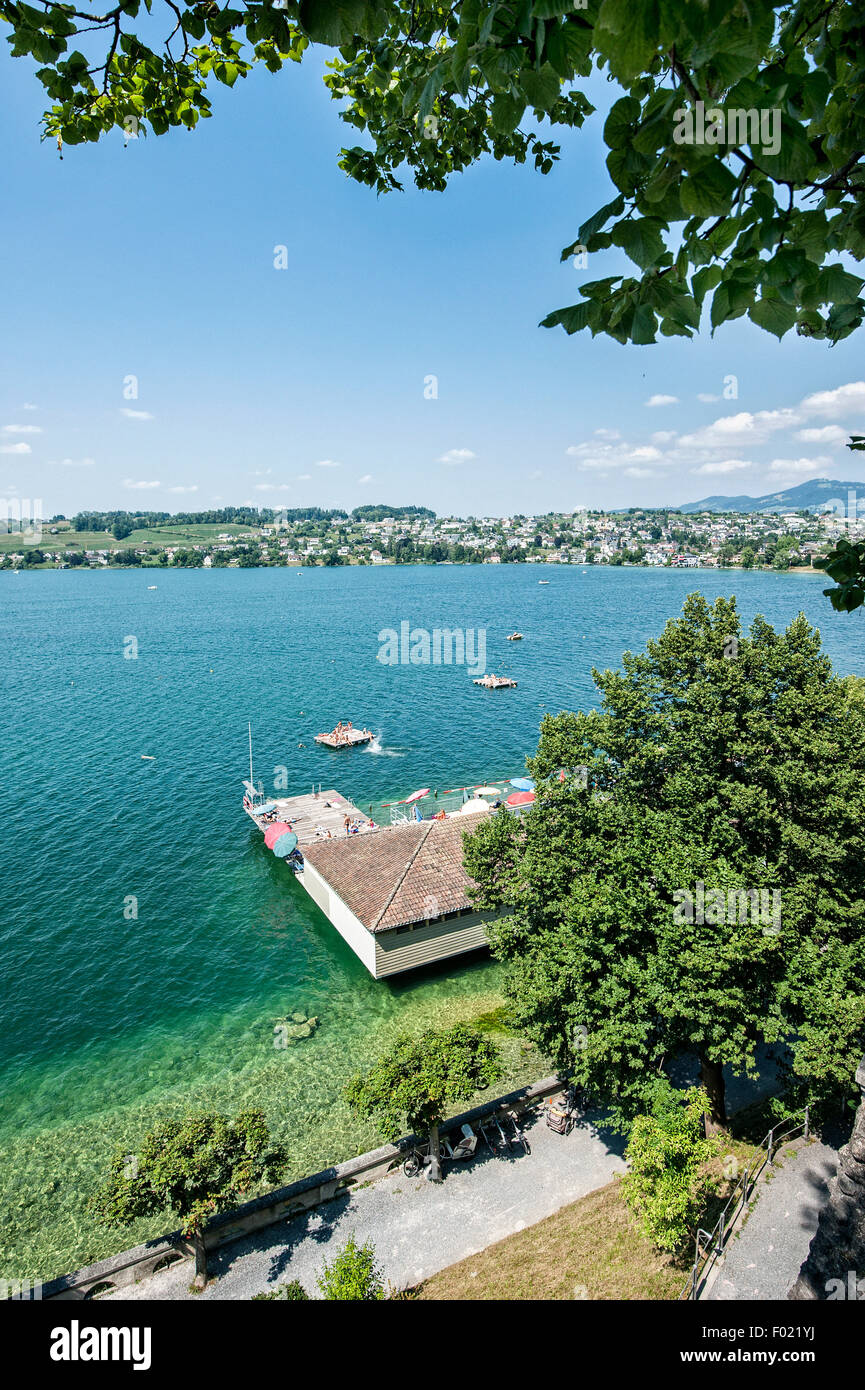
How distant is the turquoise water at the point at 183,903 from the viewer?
21562 mm

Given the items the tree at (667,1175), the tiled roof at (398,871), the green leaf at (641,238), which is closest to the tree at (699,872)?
the tree at (667,1175)

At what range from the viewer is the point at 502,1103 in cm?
1939

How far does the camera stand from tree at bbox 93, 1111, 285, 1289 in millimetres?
14359

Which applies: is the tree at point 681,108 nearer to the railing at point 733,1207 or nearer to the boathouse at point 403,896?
the railing at point 733,1207

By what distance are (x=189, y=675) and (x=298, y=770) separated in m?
39.0

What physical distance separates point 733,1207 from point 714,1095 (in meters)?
2.97

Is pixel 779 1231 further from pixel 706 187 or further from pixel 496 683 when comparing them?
pixel 496 683

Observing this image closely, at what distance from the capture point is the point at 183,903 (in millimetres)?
34156

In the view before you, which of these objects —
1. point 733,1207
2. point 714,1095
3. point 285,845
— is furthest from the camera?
point 285,845

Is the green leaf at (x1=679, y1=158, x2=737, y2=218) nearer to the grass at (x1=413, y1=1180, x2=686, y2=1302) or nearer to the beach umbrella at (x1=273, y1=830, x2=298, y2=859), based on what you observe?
the grass at (x1=413, y1=1180, x2=686, y2=1302)

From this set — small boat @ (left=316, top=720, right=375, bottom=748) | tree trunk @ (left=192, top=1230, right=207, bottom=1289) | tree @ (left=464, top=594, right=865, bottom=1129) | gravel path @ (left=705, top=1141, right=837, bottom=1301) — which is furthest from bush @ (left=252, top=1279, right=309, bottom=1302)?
small boat @ (left=316, top=720, right=375, bottom=748)

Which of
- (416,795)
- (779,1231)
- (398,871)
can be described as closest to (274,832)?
(416,795)

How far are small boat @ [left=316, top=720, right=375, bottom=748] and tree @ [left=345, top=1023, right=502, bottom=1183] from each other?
40217 millimetres

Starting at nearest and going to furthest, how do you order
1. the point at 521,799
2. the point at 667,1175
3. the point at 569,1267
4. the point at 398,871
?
1. the point at 667,1175
2. the point at 569,1267
3. the point at 398,871
4. the point at 521,799
